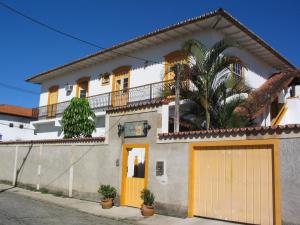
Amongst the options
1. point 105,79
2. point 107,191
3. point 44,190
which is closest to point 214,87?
point 107,191

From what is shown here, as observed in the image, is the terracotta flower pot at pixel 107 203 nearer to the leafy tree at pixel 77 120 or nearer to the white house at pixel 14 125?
the leafy tree at pixel 77 120

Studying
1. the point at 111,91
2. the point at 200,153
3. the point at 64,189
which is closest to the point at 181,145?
the point at 200,153

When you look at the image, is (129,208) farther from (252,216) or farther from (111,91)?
(111,91)

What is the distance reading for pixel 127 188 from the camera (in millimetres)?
13438

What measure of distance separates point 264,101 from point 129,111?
5822mm

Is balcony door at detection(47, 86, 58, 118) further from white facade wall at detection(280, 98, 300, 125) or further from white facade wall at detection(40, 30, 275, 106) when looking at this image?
white facade wall at detection(280, 98, 300, 125)

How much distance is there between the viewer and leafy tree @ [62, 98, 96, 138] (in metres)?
19.0

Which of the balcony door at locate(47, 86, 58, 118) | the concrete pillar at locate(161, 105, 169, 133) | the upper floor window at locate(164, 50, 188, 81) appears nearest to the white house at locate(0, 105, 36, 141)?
the balcony door at locate(47, 86, 58, 118)

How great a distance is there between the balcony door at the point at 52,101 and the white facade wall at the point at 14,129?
9170 millimetres

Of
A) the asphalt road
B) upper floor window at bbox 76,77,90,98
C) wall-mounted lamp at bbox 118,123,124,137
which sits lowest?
the asphalt road

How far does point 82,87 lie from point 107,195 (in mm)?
11742

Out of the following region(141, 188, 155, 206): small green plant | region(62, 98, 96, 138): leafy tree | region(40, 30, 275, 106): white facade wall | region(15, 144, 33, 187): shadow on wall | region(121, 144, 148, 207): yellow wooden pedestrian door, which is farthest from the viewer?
region(15, 144, 33, 187): shadow on wall

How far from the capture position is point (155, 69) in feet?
60.1

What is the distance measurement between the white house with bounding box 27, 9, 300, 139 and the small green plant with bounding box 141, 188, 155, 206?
210 cm
